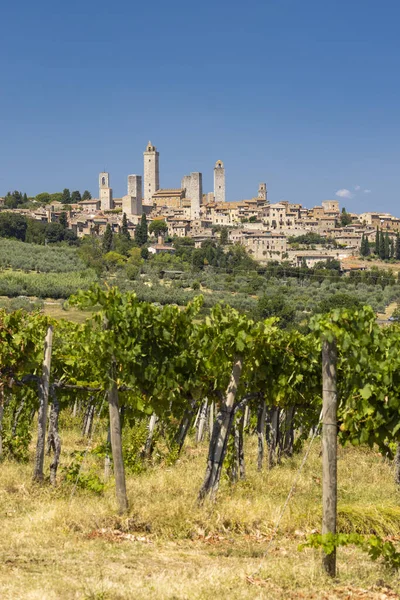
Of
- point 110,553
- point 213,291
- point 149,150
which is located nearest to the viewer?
point 110,553

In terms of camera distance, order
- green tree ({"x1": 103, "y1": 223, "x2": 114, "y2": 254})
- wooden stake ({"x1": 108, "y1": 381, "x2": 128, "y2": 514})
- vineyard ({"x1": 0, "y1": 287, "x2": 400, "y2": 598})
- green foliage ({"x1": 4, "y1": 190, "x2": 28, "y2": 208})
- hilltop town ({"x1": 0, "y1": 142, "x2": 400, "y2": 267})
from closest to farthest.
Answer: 1. vineyard ({"x1": 0, "y1": 287, "x2": 400, "y2": 598})
2. wooden stake ({"x1": 108, "y1": 381, "x2": 128, "y2": 514})
3. green tree ({"x1": 103, "y1": 223, "x2": 114, "y2": 254})
4. hilltop town ({"x1": 0, "y1": 142, "x2": 400, "y2": 267})
5. green foliage ({"x1": 4, "y1": 190, "x2": 28, "y2": 208})

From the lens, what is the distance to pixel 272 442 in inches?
387

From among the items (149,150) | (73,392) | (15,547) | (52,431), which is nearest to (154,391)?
(52,431)

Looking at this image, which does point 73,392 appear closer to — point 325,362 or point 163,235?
point 325,362

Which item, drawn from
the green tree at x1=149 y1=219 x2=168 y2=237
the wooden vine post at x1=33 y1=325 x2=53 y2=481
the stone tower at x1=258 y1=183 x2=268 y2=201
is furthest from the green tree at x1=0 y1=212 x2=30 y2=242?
the wooden vine post at x1=33 y1=325 x2=53 y2=481

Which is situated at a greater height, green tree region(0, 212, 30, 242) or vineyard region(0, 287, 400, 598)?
green tree region(0, 212, 30, 242)

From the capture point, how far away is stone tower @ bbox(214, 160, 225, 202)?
15762 centimetres

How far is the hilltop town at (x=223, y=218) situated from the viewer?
349 feet

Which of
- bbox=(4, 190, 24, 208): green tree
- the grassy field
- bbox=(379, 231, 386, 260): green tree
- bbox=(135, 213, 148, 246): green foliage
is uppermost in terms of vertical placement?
bbox=(4, 190, 24, 208): green tree

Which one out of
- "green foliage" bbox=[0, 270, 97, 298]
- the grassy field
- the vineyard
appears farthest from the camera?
"green foliage" bbox=[0, 270, 97, 298]

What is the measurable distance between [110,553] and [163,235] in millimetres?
107750

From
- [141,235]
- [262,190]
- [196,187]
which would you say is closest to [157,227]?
[141,235]

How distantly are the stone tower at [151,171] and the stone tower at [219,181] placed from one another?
1227cm

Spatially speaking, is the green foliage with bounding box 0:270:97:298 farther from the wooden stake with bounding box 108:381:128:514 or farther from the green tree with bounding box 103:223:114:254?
the wooden stake with bounding box 108:381:128:514
